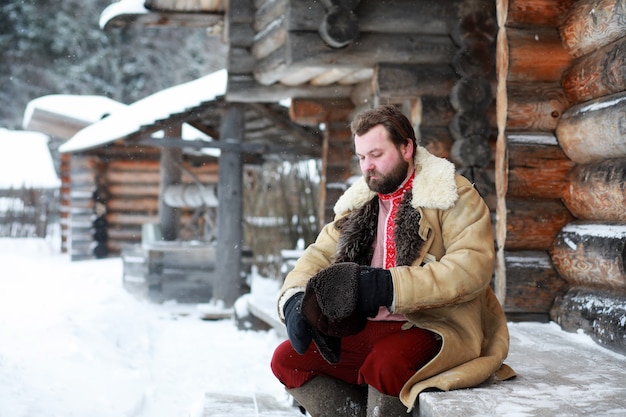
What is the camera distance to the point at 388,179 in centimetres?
287

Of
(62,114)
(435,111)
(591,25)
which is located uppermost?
(62,114)

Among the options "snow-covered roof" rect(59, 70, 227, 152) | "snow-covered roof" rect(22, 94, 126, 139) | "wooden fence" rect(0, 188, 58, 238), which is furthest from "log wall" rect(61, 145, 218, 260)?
"wooden fence" rect(0, 188, 58, 238)

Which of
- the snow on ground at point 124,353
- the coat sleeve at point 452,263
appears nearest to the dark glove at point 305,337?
the coat sleeve at point 452,263

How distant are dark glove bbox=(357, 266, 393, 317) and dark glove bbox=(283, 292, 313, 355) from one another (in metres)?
0.24

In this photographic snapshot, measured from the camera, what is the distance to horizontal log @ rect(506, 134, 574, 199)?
4.57 metres

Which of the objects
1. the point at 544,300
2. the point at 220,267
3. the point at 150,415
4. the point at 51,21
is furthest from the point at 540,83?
the point at 51,21

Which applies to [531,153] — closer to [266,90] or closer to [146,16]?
[266,90]

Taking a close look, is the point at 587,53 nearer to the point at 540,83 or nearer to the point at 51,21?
the point at 540,83

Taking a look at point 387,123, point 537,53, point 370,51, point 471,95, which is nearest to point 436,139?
point 471,95

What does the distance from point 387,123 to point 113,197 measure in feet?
46.6

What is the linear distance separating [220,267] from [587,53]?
6.81m

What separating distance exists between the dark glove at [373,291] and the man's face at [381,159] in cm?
44

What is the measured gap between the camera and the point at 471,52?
6.20 metres

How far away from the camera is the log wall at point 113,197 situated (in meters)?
15.8
